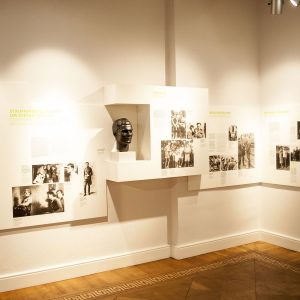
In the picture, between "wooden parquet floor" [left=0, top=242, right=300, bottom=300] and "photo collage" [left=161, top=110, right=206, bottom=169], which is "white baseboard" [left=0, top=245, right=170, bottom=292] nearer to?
"wooden parquet floor" [left=0, top=242, right=300, bottom=300]

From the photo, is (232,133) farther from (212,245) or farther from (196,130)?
(212,245)

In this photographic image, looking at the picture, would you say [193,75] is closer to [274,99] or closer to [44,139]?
[274,99]

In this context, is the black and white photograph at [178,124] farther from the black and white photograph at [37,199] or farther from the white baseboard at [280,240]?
the white baseboard at [280,240]

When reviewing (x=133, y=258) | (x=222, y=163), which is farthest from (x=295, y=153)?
(x=133, y=258)

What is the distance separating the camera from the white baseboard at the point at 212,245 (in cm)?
577

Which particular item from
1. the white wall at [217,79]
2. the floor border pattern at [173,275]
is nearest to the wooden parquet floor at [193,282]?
the floor border pattern at [173,275]

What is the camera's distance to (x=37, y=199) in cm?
483

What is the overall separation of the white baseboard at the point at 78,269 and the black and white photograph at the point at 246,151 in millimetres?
1733

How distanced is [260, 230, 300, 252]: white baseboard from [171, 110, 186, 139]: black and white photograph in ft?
7.17

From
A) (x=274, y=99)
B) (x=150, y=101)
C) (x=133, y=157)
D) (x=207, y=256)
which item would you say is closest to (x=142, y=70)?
(x=150, y=101)

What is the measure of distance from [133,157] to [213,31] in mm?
2246

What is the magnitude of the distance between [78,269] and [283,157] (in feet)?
10.8

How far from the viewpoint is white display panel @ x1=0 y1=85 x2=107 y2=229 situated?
4660 millimetres

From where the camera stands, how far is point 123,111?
5.37 metres
